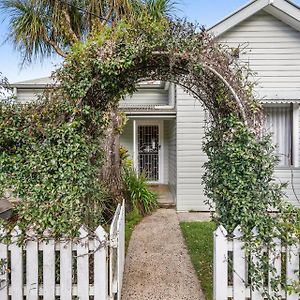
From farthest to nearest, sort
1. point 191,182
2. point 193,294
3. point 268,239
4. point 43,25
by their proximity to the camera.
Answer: point 191,182 < point 43,25 < point 193,294 < point 268,239

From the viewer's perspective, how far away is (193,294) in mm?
3543

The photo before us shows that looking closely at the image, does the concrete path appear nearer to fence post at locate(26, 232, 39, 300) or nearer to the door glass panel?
fence post at locate(26, 232, 39, 300)

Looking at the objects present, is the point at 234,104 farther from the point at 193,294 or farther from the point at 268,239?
the point at 193,294

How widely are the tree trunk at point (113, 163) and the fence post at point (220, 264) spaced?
3.85 metres

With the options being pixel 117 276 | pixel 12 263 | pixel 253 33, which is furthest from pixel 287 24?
pixel 12 263

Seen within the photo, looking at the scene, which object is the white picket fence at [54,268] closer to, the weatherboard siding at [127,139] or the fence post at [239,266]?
the fence post at [239,266]

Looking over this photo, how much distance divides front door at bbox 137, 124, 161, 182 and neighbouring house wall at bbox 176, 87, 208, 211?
3.19m

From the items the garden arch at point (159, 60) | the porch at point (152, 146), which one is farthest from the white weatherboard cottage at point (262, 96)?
the garden arch at point (159, 60)

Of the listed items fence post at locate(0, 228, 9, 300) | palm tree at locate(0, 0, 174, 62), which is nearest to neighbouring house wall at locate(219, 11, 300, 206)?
palm tree at locate(0, 0, 174, 62)

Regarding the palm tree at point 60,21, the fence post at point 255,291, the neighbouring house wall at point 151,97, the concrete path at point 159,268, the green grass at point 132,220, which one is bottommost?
the concrete path at point 159,268

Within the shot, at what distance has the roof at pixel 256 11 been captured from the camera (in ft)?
22.7

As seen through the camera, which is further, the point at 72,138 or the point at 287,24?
the point at 287,24

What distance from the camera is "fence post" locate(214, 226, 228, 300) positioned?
2977 millimetres

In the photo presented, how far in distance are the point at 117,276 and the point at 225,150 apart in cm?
186
